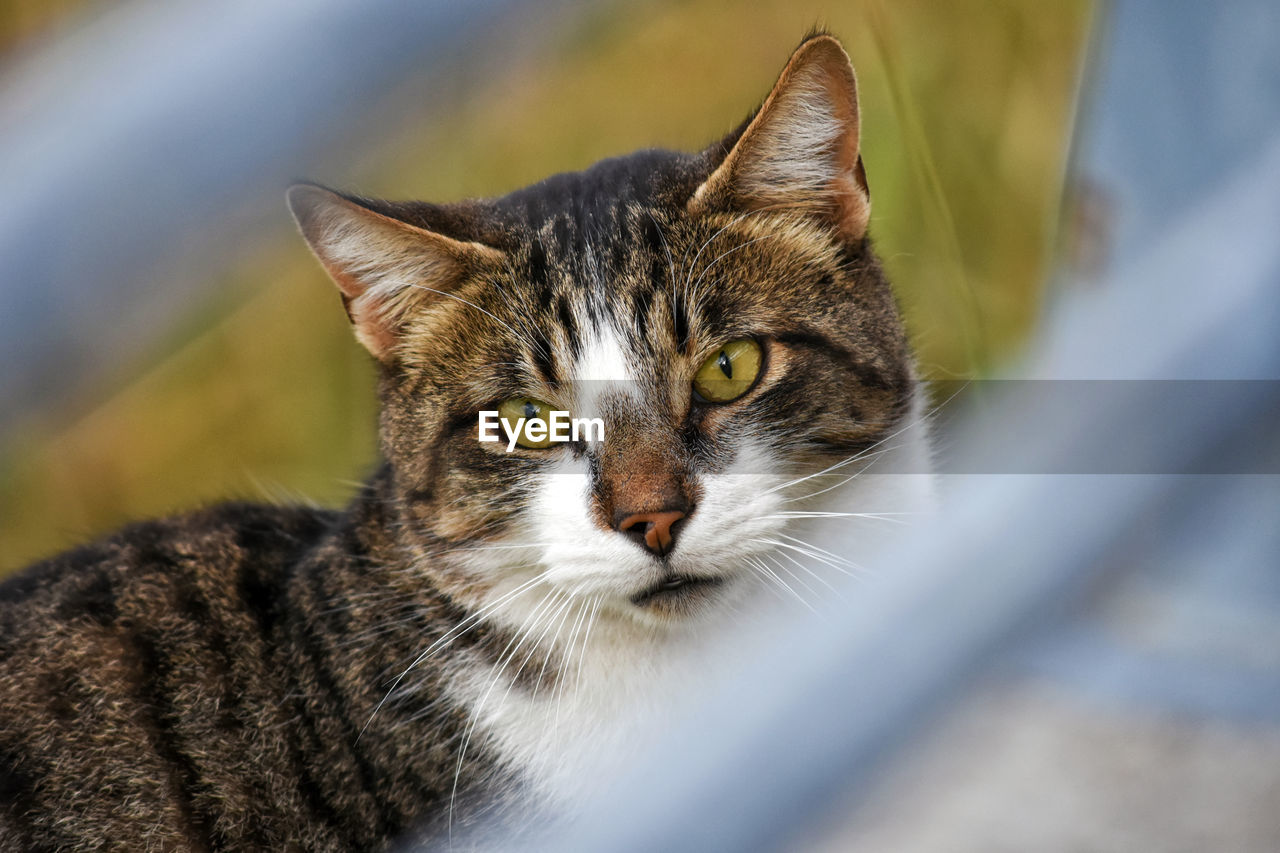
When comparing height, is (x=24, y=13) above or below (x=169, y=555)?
above

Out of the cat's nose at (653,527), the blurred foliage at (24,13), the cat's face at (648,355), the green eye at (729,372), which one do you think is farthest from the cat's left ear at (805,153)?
the blurred foliage at (24,13)

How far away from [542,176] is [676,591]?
1922 mm

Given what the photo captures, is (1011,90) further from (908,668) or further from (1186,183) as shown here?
(908,668)

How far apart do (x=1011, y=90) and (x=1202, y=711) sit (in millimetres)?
1552

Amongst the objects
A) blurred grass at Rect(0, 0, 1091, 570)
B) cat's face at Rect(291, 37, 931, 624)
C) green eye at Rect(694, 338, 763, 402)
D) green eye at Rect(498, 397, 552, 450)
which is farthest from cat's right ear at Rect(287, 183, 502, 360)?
blurred grass at Rect(0, 0, 1091, 570)

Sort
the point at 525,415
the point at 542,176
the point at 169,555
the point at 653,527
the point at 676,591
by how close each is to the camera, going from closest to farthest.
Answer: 1. the point at 653,527
2. the point at 676,591
3. the point at 525,415
4. the point at 169,555
5. the point at 542,176

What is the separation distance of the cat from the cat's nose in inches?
1.8

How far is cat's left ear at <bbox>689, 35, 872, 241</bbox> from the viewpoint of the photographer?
5.38ft

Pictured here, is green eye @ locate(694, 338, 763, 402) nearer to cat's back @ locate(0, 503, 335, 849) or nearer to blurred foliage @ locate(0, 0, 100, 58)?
cat's back @ locate(0, 503, 335, 849)

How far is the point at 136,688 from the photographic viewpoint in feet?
5.88

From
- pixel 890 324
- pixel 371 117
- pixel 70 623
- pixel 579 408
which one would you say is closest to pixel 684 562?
pixel 579 408

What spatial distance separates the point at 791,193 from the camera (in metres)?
1.79
